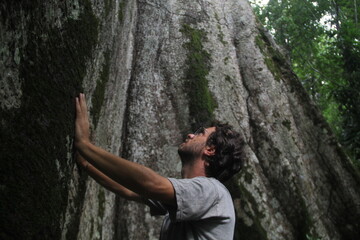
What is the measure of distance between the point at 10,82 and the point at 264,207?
3.40m

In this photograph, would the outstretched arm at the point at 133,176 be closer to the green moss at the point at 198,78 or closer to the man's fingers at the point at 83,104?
the man's fingers at the point at 83,104

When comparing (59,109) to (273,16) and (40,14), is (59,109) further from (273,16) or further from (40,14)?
(273,16)

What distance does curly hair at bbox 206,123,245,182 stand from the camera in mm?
2664

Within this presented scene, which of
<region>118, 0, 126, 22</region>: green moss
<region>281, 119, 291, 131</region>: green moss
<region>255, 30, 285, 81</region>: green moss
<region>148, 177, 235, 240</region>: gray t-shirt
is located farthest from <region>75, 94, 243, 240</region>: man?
<region>255, 30, 285, 81</region>: green moss

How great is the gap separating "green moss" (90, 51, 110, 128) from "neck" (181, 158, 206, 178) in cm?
81

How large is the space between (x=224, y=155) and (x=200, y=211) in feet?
→ 2.27

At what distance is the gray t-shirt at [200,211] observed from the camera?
2.05 m

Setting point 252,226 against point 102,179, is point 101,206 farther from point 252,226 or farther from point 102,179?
point 252,226

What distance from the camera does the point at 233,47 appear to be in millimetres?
6105

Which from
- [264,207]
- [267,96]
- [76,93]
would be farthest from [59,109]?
[267,96]

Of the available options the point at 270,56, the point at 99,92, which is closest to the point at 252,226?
Answer: the point at 99,92

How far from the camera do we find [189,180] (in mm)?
2162

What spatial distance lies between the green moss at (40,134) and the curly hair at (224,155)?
3.43 ft

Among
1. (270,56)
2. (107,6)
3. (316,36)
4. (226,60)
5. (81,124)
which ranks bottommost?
(81,124)
